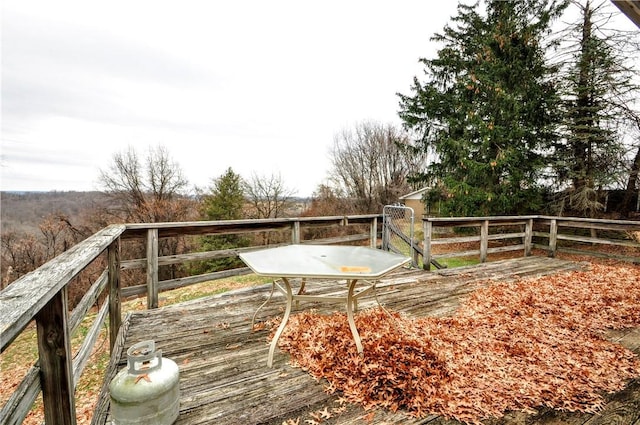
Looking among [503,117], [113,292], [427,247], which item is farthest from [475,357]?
[503,117]

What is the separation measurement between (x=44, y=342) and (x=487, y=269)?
A: 5441mm

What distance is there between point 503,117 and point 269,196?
11.2 metres

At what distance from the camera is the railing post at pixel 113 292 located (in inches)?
103

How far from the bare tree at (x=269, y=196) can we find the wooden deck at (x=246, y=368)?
1237 centimetres

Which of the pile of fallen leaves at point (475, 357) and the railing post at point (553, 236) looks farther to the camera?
the railing post at point (553, 236)

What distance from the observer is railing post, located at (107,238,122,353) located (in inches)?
103

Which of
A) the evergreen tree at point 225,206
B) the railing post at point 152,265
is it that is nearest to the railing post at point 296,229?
the railing post at point 152,265

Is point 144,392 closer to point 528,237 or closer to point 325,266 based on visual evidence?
point 325,266

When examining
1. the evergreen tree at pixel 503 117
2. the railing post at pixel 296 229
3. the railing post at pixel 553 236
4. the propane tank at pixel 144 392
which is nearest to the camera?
the propane tank at pixel 144 392

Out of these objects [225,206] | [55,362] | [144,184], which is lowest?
[55,362]

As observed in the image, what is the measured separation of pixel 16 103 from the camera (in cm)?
838

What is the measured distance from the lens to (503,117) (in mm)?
8531

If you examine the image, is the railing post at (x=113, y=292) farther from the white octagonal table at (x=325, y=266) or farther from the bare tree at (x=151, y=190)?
the bare tree at (x=151, y=190)

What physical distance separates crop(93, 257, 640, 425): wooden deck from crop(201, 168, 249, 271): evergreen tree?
33.6 ft
